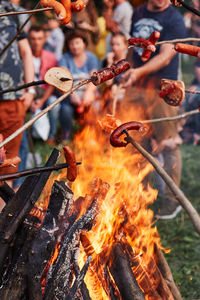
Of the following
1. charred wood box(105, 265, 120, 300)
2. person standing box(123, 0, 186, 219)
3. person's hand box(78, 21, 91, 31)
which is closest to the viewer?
charred wood box(105, 265, 120, 300)

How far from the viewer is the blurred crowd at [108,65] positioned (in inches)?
168

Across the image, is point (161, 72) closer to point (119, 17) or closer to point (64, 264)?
point (64, 264)

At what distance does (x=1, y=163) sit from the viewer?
1948 mm

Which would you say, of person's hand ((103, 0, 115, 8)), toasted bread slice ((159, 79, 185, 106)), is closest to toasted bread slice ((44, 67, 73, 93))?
toasted bread slice ((159, 79, 185, 106))

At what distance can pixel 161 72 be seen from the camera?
466 centimetres

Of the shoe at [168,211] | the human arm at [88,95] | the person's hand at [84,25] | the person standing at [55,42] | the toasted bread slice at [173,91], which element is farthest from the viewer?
the person standing at [55,42]

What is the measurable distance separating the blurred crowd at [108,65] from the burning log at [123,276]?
118cm

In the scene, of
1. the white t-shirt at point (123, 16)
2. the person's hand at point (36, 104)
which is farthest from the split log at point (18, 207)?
the white t-shirt at point (123, 16)

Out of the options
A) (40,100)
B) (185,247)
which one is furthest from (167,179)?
(40,100)

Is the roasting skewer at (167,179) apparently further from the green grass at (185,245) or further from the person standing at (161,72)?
the person standing at (161,72)

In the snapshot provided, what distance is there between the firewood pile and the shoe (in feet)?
6.92

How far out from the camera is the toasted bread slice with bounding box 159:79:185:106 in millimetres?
2415

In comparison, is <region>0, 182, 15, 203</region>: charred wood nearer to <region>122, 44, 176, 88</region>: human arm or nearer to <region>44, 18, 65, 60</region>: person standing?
<region>122, 44, 176, 88</region>: human arm

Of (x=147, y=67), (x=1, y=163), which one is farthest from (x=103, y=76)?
(x=147, y=67)
